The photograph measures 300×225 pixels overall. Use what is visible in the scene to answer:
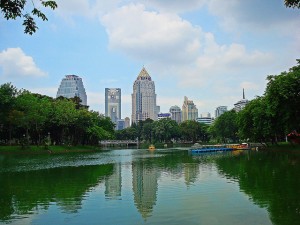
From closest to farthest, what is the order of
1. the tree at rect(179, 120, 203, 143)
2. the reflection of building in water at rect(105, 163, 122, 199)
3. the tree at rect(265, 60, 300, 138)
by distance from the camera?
1. the reflection of building in water at rect(105, 163, 122, 199)
2. the tree at rect(265, 60, 300, 138)
3. the tree at rect(179, 120, 203, 143)

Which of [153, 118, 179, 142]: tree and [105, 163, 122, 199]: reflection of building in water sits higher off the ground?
[153, 118, 179, 142]: tree

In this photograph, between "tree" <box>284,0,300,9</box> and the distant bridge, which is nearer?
"tree" <box>284,0,300,9</box>

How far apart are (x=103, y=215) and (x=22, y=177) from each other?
17.1 m

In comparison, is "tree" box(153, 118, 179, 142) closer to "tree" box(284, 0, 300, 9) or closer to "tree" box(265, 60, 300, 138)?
"tree" box(265, 60, 300, 138)

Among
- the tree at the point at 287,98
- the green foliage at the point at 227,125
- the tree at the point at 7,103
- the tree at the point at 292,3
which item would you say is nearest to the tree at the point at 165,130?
the green foliage at the point at 227,125

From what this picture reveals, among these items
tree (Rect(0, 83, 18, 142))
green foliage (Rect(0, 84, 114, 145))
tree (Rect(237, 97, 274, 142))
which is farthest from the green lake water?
green foliage (Rect(0, 84, 114, 145))

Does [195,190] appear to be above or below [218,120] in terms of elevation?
below

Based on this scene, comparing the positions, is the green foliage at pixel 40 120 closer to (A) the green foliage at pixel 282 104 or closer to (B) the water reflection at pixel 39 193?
(B) the water reflection at pixel 39 193

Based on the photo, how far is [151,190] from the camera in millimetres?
22594

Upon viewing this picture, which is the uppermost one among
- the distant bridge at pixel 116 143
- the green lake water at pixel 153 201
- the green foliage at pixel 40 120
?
the green foliage at pixel 40 120

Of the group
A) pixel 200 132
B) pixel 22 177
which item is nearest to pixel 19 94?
pixel 22 177

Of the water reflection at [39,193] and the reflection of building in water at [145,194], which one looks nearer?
the reflection of building in water at [145,194]

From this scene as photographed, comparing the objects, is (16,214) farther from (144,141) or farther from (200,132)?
(144,141)

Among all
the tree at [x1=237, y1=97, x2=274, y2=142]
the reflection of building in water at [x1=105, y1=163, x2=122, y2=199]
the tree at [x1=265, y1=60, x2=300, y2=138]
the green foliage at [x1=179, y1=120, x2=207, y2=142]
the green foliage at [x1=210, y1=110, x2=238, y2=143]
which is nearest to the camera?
the reflection of building in water at [x1=105, y1=163, x2=122, y2=199]
